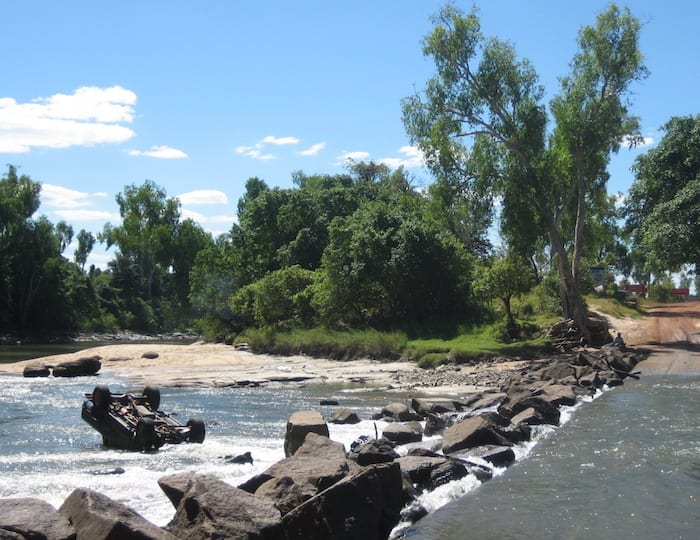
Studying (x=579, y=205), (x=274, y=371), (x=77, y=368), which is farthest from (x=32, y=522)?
(x=579, y=205)

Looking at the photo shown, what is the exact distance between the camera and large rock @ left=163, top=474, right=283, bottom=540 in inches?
322

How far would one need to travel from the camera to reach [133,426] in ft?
52.6

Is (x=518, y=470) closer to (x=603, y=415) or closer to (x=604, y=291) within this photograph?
(x=603, y=415)

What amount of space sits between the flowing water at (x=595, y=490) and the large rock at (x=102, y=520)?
3.64 meters

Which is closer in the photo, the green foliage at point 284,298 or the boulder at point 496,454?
the boulder at point 496,454

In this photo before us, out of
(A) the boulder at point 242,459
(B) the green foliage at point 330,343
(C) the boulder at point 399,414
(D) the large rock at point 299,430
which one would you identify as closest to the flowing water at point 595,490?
(D) the large rock at point 299,430

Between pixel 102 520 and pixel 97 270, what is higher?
pixel 97 270

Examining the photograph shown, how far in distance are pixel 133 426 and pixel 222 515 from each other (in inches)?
329

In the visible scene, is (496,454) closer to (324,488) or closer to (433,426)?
(433,426)

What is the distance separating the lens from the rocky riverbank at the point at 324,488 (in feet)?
26.4

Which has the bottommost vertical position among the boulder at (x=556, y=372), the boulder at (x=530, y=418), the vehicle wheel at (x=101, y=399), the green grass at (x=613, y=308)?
the boulder at (x=530, y=418)

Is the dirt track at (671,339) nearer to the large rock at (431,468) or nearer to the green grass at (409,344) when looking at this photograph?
the green grass at (409,344)

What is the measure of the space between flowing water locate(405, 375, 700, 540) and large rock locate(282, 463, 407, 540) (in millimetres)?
827

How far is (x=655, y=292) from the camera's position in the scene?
68438 millimetres
